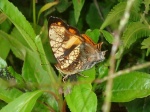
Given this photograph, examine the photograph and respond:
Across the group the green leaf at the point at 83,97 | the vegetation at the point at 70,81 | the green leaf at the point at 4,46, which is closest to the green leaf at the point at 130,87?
the vegetation at the point at 70,81

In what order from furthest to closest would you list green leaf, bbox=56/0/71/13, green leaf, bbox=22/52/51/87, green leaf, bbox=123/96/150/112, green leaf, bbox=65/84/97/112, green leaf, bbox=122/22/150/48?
green leaf, bbox=56/0/71/13
green leaf, bbox=123/96/150/112
green leaf, bbox=22/52/51/87
green leaf, bbox=122/22/150/48
green leaf, bbox=65/84/97/112

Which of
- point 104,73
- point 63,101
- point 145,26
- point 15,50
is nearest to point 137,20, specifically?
point 145,26

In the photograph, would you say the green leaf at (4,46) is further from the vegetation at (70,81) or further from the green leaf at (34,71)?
the green leaf at (34,71)

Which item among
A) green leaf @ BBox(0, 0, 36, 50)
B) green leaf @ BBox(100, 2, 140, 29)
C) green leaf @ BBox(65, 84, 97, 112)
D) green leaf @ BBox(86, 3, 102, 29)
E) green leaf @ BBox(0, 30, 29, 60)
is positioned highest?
green leaf @ BBox(0, 0, 36, 50)

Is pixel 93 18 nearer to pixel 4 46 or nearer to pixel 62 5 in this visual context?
pixel 62 5

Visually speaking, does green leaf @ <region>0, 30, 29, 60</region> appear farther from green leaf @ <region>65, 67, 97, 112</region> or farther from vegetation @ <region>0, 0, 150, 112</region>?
green leaf @ <region>65, 67, 97, 112</region>

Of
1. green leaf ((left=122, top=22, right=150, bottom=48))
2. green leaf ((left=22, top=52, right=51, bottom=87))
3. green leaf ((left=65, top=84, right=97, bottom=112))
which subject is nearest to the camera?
green leaf ((left=65, top=84, right=97, bottom=112))

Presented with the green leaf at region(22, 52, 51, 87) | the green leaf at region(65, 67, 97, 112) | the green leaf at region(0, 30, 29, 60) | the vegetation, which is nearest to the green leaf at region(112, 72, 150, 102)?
the vegetation
